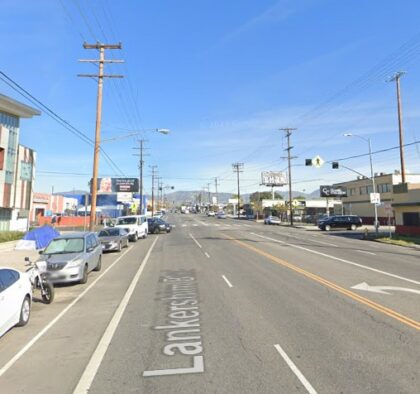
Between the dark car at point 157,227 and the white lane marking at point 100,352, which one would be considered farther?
the dark car at point 157,227

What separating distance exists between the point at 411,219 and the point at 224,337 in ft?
109

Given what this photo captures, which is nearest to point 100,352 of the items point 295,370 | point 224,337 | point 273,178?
point 224,337

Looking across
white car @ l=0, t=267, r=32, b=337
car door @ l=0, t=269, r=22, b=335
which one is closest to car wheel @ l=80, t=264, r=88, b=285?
white car @ l=0, t=267, r=32, b=337

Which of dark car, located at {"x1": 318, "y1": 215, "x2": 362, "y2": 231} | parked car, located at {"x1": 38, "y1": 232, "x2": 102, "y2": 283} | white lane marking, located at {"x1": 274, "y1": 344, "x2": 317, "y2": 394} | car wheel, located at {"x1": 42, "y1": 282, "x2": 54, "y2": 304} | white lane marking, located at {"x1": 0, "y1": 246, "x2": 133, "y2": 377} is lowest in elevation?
white lane marking, located at {"x1": 0, "y1": 246, "x2": 133, "y2": 377}

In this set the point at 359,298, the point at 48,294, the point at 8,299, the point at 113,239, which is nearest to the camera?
the point at 8,299

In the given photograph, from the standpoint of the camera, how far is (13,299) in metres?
8.48

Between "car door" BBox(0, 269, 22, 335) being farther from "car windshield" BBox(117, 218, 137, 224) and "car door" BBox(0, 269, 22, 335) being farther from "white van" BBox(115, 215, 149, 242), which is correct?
"car windshield" BBox(117, 218, 137, 224)

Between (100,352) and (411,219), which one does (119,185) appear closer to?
(411,219)

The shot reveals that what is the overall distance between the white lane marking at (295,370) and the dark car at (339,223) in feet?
149

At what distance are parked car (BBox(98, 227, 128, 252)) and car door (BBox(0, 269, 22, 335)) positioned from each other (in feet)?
50.2

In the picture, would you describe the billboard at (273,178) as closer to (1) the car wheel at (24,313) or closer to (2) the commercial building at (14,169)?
(2) the commercial building at (14,169)

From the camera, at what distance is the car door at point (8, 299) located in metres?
7.93

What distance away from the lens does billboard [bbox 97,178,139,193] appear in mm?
87312

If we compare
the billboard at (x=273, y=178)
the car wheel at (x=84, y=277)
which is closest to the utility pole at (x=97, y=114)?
the car wheel at (x=84, y=277)
